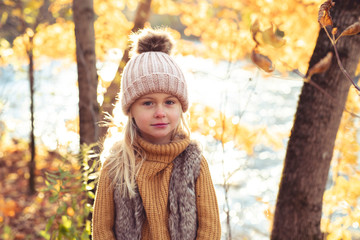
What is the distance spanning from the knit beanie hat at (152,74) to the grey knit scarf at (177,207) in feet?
1.02

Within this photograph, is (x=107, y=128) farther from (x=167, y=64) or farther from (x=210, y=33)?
(x=210, y=33)

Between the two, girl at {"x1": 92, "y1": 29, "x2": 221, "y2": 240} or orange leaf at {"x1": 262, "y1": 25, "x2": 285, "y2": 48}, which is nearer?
orange leaf at {"x1": 262, "y1": 25, "x2": 285, "y2": 48}

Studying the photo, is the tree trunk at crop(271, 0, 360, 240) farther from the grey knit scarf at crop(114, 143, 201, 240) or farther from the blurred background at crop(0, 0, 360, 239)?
the grey knit scarf at crop(114, 143, 201, 240)

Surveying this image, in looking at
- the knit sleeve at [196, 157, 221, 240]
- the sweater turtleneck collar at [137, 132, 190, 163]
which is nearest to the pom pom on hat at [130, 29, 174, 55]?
the sweater turtleneck collar at [137, 132, 190, 163]

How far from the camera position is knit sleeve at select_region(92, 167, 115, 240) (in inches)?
65.2

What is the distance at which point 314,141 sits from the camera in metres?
2.28

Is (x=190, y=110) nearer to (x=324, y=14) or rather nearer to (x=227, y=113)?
(x=227, y=113)

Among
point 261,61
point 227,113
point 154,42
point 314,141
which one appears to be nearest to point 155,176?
point 154,42

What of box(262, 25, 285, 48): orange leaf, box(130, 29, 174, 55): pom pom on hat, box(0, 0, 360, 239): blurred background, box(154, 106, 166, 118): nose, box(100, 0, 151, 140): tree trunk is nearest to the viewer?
box(262, 25, 285, 48): orange leaf

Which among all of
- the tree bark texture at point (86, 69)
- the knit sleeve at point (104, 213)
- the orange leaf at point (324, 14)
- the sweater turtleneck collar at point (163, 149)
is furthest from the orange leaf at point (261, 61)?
the tree bark texture at point (86, 69)

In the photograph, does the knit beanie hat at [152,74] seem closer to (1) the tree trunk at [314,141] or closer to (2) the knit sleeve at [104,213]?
(2) the knit sleeve at [104,213]

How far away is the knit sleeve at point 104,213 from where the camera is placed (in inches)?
65.2

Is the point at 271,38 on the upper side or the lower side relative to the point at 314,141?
upper

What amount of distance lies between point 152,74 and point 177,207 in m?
0.65
